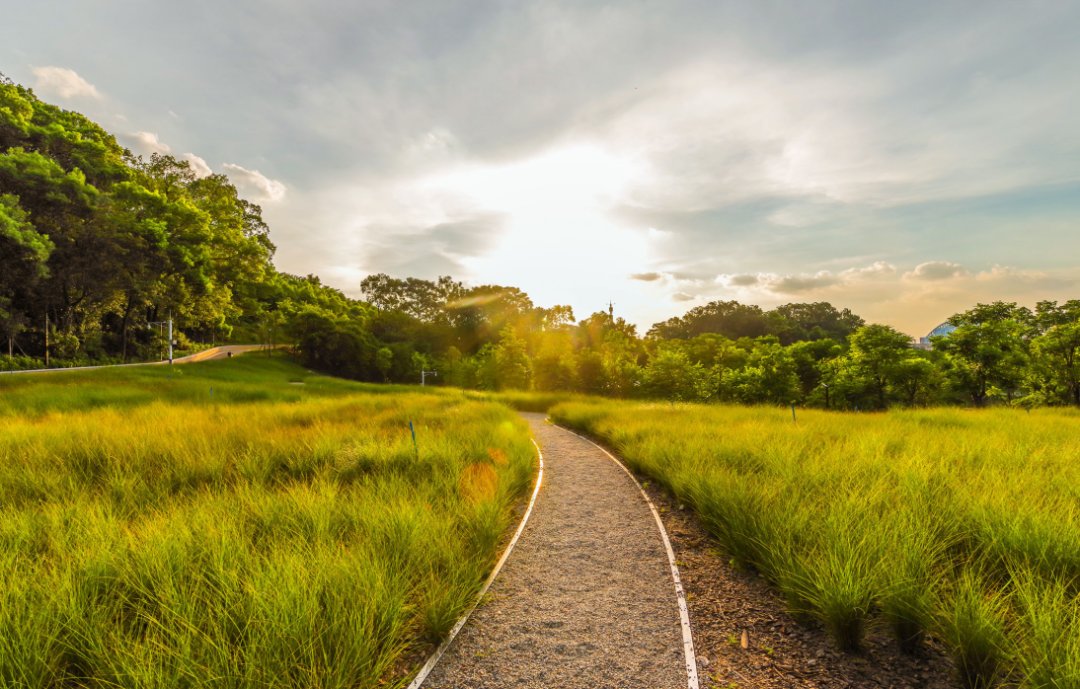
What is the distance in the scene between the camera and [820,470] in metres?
7.00

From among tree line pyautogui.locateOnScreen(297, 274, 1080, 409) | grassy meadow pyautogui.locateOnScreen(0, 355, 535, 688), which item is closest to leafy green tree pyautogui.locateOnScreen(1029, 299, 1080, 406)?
tree line pyautogui.locateOnScreen(297, 274, 1080, 409)

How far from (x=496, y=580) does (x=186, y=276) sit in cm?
4895

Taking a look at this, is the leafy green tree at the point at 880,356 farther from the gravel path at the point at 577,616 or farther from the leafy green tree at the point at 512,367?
the gravel path at the point at 577,616

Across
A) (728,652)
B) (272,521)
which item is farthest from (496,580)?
(272,521)

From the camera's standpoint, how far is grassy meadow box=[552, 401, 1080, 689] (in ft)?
10.4

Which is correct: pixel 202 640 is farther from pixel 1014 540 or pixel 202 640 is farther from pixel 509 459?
pixel 1014 540

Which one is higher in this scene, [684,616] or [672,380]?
[672,380]

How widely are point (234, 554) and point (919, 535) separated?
7526mm

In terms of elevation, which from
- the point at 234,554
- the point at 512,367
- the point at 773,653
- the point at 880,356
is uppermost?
the point at 880,356

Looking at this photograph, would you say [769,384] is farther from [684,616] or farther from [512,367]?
[684,616]

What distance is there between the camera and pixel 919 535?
442 cm

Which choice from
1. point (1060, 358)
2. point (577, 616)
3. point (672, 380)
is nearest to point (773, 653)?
point (577, 616)

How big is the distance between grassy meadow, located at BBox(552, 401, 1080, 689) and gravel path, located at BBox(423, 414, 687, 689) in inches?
54.3

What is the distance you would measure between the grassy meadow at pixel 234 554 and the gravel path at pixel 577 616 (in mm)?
418
